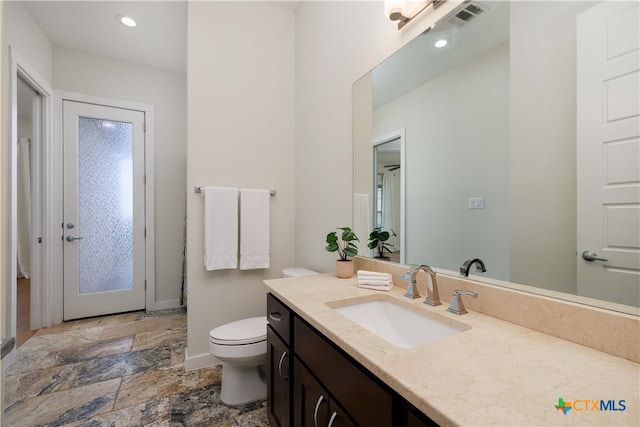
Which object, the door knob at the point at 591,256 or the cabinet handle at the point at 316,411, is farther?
the cabinet handle at the point at 316,411

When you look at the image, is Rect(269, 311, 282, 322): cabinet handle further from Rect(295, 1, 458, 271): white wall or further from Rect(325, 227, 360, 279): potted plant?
Rect(295, 1, 458, 271): white wall

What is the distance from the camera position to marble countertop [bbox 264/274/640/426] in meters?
0.49

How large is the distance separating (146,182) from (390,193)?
2.94 metres

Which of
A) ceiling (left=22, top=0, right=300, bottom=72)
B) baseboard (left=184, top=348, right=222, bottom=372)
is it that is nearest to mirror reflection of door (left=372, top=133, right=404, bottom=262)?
baseboard (left=184, top=348, right=222, bottom=372)

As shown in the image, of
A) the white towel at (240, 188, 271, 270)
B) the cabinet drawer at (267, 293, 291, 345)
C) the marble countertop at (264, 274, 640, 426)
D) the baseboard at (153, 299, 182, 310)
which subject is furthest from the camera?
the baseboard at (153, 299, 182, 310)

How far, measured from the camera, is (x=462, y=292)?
986 mm

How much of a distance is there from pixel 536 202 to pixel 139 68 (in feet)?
13.0

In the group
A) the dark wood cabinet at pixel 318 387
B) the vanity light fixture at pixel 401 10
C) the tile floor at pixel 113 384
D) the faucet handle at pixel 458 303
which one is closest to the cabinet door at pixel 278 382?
the dark wood cabinet at pixel 318 387

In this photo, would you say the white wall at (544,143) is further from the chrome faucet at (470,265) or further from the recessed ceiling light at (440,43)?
the recessed ceiling light at (440,43)

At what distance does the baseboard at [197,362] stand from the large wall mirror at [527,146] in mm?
1683

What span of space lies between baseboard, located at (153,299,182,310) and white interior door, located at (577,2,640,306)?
12.2ft

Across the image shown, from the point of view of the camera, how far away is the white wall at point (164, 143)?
312 cm

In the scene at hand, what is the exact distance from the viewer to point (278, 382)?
51.3 inches

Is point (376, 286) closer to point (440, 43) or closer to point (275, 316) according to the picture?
point (275, 316)
